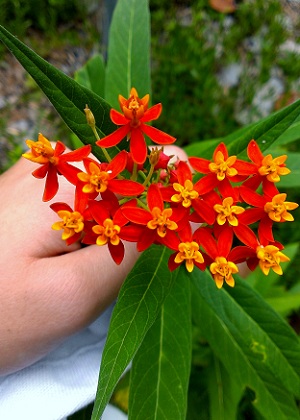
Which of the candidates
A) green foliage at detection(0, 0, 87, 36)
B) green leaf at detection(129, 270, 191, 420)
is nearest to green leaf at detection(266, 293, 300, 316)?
green leaf at detection(129, 270, 191, 420)

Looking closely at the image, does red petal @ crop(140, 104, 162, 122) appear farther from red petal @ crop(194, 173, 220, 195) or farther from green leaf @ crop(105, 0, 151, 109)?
green leaf @ crop(105, 0, 151, 109)

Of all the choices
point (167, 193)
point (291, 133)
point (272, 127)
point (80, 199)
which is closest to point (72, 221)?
point (80, 199)

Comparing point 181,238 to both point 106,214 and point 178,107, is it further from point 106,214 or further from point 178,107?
point 178,107

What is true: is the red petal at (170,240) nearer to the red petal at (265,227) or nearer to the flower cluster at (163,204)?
the flower cluster at (163,204)

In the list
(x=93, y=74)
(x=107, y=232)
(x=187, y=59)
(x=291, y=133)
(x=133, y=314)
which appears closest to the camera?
(x=107, y=232)

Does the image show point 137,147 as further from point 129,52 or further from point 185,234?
point 129,52

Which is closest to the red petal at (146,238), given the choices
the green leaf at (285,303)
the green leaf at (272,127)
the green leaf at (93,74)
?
the green leaf at (272,127)
